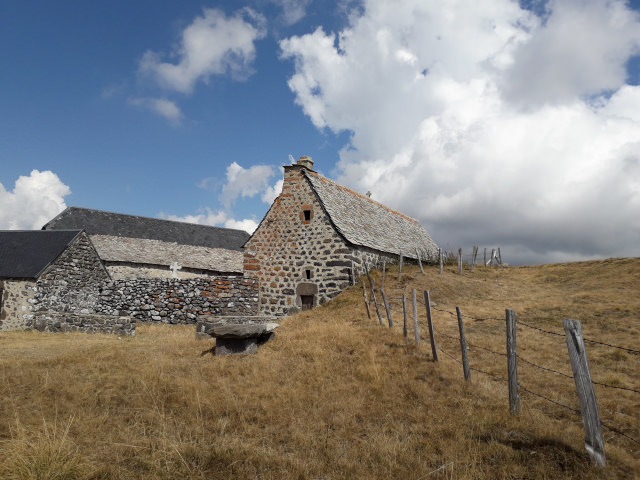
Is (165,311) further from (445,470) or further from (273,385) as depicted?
(445,470)

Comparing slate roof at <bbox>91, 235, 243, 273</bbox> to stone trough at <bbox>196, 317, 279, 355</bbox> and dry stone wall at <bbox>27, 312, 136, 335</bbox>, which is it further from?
stone trough at <bbox>196, 317, 279, 355</bbox>

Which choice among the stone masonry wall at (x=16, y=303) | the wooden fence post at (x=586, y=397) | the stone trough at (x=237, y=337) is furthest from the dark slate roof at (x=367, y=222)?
the wooden fence post at (x=586, y=397)

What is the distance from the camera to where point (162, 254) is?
3288cm

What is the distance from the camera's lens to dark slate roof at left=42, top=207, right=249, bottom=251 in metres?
33.7

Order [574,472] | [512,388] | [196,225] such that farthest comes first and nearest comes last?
[196,225], [512,388], [574,472]

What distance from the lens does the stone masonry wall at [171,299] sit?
18562mm

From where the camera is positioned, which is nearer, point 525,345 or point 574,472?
point 574,472

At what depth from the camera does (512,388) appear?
19.2ft

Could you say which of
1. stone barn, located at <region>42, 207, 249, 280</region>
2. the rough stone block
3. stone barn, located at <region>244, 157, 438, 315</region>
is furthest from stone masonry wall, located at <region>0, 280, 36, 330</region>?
stone barn, located at <region>42, 207, 249, 280</region>

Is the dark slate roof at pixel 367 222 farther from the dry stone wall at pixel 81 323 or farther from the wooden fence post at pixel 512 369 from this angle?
the wooden fence post at pixel 512 369

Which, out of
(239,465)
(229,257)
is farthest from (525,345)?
(229,257)

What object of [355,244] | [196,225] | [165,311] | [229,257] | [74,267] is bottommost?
[165,311]

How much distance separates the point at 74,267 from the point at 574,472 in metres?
19.9

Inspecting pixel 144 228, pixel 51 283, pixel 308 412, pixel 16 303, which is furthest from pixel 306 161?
pixel 144 228
